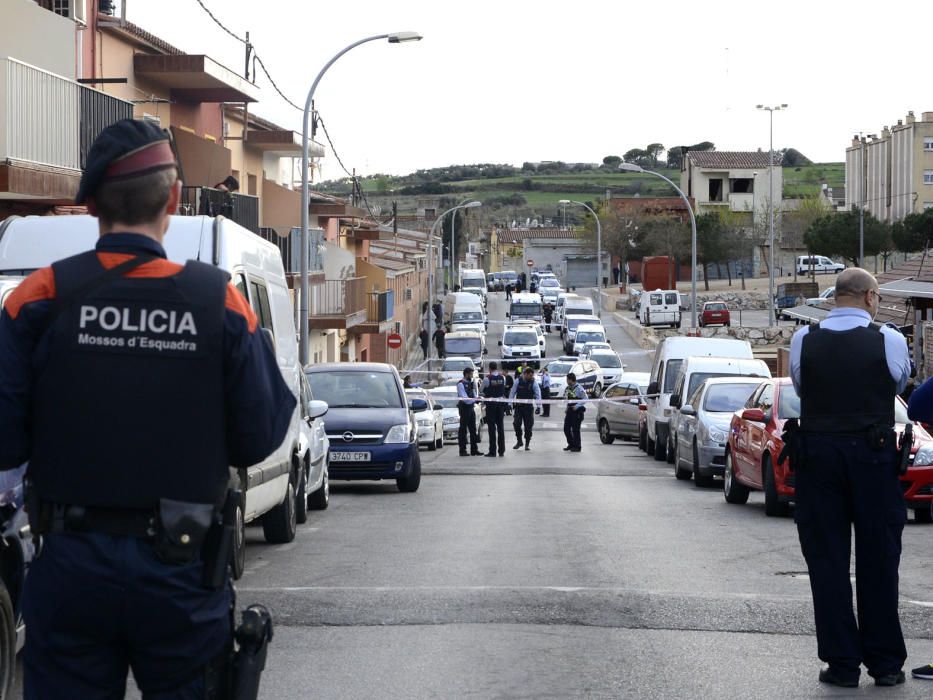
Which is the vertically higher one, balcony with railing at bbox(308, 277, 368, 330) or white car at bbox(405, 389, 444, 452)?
balcony with railing at bbox(308, 277, 368, 330)

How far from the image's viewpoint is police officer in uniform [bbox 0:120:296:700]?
3547 mm

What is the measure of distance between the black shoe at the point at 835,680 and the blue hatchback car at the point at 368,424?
37.3 feet

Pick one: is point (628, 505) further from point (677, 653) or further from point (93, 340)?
point (93, 340)

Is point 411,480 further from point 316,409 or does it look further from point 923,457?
point 923,457

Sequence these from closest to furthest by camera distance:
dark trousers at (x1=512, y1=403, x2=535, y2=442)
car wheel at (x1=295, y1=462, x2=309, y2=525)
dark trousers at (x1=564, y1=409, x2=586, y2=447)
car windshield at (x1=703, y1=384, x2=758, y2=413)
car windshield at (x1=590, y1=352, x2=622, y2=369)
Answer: car wheel at (x1=295, y1=462, x2=309, y2=525) → car windshield at (x1=703, y1=384, x2=758, y2=413) → dark trousers at (x1=564, y1=409, x2=586, y2=447) → dark trousers at (x1=512, y1=403, x2=535, y2=442) → car windshield at (x1=590, y1=352, x2=622, y2=369)

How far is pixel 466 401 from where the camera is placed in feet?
92.7

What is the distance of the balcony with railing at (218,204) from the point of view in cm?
2245

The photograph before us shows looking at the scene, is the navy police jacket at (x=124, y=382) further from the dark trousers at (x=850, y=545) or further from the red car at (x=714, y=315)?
the red car at (x=714, y=315)

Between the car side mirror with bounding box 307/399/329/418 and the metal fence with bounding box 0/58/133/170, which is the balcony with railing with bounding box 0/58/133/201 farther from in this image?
the car side mirror with bounding box 307/399/329/418

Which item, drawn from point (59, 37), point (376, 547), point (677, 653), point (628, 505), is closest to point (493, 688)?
point (677, 653)

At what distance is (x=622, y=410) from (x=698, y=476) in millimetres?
14951

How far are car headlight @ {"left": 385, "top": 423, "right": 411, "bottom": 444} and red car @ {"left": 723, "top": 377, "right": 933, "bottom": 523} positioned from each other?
3922 mm

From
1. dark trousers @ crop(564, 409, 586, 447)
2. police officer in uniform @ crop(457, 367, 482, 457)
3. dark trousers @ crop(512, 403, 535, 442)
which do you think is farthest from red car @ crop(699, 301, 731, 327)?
police officer in uniform @ crop(457, 367, 482, 457)

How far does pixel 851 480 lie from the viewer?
6773 millimetres
